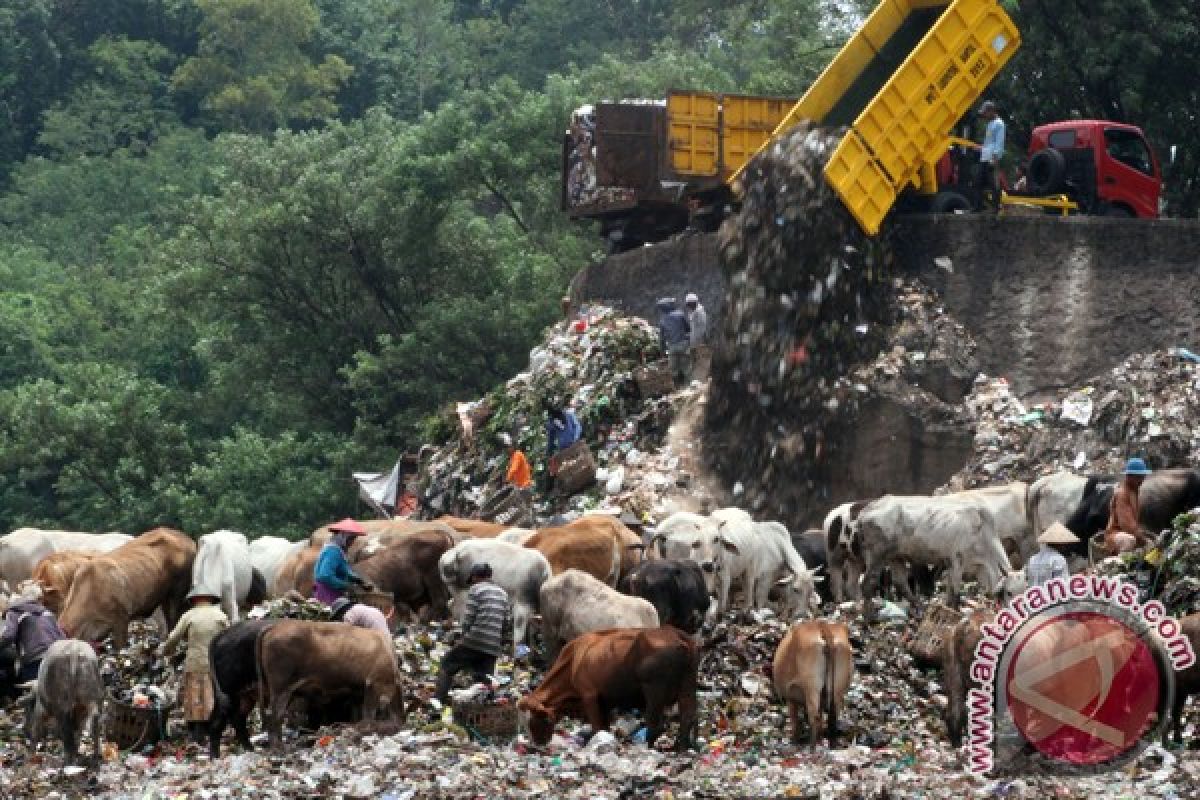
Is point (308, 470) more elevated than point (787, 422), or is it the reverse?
point (787, 422)

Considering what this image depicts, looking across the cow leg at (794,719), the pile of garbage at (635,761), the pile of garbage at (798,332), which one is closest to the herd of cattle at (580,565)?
the cow leg at (794,719)

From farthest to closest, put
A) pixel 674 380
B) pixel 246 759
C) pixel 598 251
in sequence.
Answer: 1. pixel 598 251
2. pixel 674 380
3. pixel 246 759

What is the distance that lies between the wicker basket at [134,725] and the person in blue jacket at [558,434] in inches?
438

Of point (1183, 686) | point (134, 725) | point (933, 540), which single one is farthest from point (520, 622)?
point (1183, 686)

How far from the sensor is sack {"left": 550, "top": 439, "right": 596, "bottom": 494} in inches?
1195

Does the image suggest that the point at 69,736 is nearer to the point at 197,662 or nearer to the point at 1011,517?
the point at 197,662

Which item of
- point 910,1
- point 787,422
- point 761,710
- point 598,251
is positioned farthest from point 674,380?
point 598,251

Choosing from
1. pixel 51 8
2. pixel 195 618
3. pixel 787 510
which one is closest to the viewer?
pixel 195 618

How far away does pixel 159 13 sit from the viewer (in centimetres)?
7556

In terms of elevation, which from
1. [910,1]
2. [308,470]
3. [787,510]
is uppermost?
[910,1]

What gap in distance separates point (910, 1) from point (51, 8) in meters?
45.5

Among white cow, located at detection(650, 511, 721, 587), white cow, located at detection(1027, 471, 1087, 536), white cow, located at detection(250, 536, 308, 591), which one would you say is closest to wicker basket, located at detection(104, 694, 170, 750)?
white cow, located at detection(250, 536, 308, 591)

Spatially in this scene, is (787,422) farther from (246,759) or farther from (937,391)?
(246,759)

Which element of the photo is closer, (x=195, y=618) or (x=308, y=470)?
(x=195, y=618)
